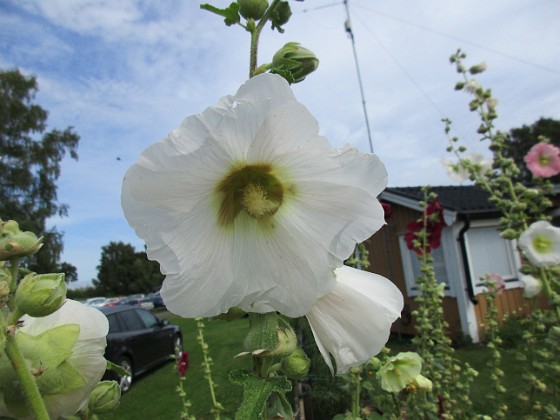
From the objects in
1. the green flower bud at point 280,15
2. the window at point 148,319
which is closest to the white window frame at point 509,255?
the window at point 148,319

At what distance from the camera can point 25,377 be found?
0.44m

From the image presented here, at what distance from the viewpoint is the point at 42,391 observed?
0.49 m

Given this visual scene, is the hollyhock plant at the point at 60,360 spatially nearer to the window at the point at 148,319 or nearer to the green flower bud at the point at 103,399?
the green flower bud at the point at 103,399

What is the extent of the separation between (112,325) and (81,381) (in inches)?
293

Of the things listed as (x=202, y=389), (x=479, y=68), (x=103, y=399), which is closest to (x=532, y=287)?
(x=479, y=68)

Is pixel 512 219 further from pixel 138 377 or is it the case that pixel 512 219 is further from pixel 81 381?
pixel 138 377

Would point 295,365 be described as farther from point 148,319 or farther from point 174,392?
point 148,319

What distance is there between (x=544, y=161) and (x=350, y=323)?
247 centimetres

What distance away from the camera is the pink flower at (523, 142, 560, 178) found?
99.2 inches

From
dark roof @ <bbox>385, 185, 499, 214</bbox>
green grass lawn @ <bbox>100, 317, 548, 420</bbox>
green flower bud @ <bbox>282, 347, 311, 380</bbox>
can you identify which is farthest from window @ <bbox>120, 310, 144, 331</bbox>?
green flower bud @ <bbox>282, 347, 311, 380</bbox>

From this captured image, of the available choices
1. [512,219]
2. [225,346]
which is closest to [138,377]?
[225,346]

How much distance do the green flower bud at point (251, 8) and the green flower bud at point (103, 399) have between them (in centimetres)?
65

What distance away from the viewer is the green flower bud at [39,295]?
46 cm

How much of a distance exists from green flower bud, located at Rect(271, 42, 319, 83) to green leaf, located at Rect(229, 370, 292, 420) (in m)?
0.48
